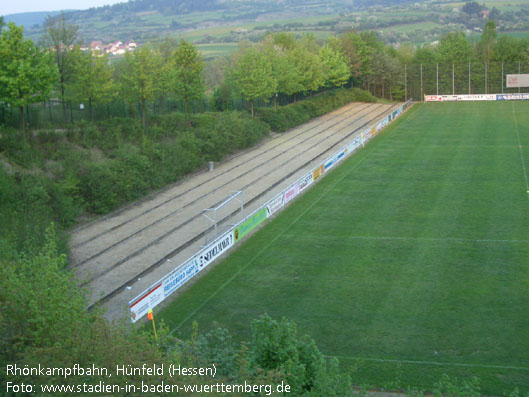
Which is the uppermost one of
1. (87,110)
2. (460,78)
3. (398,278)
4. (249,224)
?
(87,110)

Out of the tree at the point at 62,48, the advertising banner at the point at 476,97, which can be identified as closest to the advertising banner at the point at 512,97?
the advertising banner at the point at 476,97

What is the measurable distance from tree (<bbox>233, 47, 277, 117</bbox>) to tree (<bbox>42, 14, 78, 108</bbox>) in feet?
46.4

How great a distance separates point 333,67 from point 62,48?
120ft

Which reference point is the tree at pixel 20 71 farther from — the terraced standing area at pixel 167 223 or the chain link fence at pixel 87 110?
the terraced standing area at pixel 167 223

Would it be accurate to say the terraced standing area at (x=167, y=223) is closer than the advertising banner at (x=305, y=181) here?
Yes

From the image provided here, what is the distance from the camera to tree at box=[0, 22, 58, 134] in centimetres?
2966

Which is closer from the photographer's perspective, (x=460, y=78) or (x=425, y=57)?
(x=460, y=78)

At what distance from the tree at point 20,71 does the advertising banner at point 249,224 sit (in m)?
13.8

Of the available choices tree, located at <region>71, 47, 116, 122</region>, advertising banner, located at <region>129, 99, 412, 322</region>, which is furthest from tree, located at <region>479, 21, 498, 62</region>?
tree, located at <region>71, 47, 116, 122</region>

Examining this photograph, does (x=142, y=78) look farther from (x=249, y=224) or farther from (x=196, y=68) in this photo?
(x=249, y=224)

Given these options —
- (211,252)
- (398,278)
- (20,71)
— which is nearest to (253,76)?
(20,71)

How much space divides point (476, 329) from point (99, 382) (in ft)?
34.8

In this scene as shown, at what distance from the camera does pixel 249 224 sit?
78.1ft

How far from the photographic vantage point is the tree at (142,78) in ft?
128
